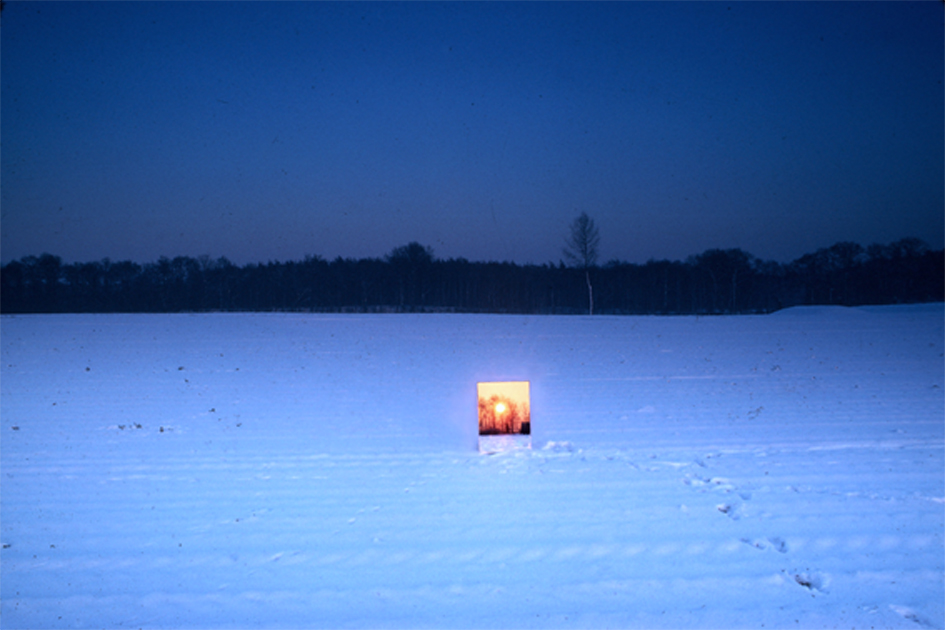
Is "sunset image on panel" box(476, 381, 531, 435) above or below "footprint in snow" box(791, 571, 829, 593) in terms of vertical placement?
above

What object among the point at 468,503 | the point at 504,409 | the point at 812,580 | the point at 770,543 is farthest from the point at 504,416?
the point at 812,580

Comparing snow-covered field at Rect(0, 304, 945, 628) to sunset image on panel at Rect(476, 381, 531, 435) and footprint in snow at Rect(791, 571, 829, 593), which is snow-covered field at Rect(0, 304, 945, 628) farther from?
sunset image on panel at Rect(476, 381, 531, 435)

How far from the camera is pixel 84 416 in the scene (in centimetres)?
642

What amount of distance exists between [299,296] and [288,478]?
148ft

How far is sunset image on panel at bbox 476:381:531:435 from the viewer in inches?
194

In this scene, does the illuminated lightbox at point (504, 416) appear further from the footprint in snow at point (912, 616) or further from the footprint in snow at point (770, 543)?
the footprint in snow at point (912, 616)

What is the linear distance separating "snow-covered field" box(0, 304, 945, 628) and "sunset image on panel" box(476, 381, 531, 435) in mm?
293

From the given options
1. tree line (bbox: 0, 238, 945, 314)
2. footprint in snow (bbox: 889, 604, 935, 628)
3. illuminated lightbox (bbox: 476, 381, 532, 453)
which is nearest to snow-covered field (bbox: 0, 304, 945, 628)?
footprint in snow (bbox: 889, 604, 935, 628)

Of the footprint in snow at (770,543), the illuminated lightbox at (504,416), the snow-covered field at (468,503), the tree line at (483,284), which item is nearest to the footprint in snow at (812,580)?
the snow-covered field at (468,503)

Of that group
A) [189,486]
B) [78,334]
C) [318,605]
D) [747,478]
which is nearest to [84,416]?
[189,486]

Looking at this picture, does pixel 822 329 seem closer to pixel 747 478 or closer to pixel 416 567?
pixel 747 478

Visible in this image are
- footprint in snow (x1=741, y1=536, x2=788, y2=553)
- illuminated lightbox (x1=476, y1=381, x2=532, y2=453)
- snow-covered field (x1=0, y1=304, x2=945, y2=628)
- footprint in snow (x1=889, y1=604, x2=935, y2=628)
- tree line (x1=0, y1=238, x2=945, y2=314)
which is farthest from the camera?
tree line (x1=0, y1=238, x2=945, y2=314)

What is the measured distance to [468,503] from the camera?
3604 millimetres

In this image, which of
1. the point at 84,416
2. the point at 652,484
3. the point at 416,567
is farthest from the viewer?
the point at 84,416
